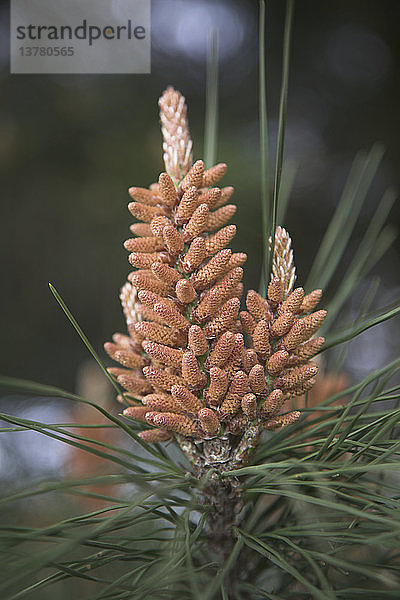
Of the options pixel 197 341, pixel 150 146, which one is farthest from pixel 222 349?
pixel 150 146

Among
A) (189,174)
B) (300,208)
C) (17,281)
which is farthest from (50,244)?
(189,174)

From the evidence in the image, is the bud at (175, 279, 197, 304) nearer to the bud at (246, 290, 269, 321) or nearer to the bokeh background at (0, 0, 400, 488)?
the bud at (246, 290, 269, 321)

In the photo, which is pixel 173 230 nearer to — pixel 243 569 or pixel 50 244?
pixel 243 569

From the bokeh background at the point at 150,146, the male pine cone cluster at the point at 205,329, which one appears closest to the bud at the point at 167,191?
the male pine cone cluster at the point at 205,329

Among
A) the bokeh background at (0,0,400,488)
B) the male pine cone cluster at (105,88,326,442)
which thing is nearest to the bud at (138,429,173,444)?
the male pine cone cluster at (105,88,326,442)

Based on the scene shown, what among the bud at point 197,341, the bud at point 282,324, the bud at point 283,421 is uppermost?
the bud at point 282,324

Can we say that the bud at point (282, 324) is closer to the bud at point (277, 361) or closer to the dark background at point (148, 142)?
the bud at point (277, 361)
